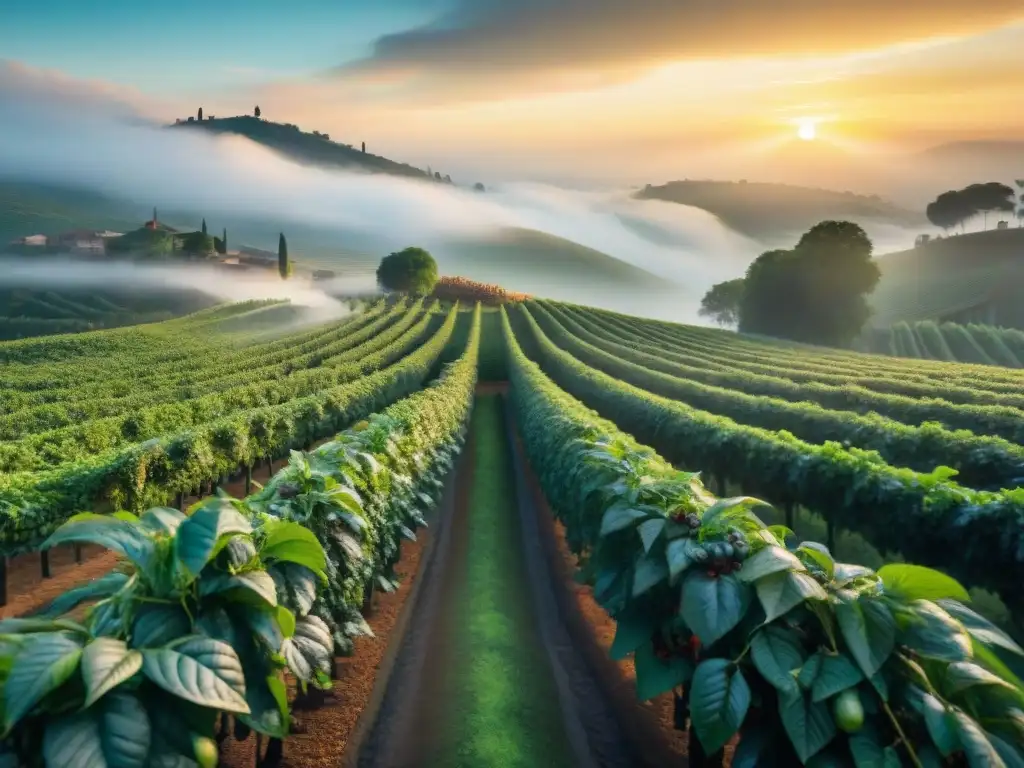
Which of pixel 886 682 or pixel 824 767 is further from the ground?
pixel 886 682

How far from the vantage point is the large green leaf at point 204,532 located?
2439 mm

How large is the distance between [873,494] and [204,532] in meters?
9.51

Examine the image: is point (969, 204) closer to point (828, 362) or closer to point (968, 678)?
point (828, 362)

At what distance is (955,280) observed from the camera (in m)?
88.5

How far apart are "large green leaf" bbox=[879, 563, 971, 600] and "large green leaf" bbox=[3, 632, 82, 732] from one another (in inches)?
115

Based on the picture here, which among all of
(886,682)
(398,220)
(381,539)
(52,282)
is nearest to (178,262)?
(52,282)

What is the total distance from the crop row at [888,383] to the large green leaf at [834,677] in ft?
68.9

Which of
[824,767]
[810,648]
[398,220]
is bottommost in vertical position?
[824,767]

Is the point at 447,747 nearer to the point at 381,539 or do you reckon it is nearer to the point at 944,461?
the point at 381,539

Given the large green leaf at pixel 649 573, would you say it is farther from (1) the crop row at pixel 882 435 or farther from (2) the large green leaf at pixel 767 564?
(1) the crop row at pixel 882 435

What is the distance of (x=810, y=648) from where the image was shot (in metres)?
2.95

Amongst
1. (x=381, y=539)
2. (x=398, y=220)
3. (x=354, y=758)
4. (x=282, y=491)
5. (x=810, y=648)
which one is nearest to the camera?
(x=810, y=648)

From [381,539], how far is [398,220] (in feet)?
617

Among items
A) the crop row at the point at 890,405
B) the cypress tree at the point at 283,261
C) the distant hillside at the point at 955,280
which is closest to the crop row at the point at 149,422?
the crop row at the point at 890,405
